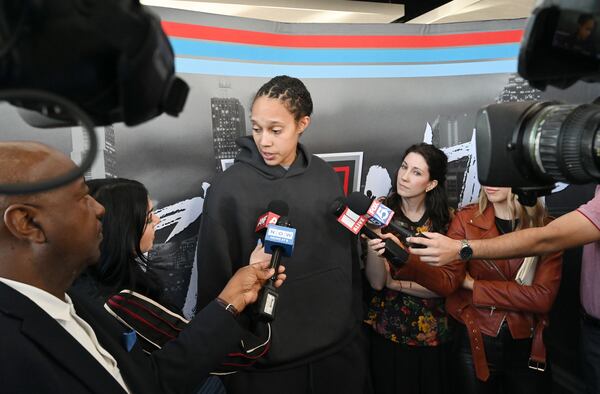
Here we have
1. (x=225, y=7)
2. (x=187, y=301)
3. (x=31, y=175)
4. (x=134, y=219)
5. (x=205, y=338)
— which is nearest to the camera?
(x=31, y=175)

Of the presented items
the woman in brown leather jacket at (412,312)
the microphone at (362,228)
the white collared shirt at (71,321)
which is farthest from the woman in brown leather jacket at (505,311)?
the white collared shirt at (71,321)

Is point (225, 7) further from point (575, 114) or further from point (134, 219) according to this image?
point (575, 114)

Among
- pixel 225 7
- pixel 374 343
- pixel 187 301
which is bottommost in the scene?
pixel 374 343

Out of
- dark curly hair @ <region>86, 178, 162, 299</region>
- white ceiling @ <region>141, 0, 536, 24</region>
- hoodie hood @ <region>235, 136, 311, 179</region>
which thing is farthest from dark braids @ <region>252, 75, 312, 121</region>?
white ceiling @ <region>141, 0, 536, 24</region>

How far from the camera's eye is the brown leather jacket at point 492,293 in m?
1.85

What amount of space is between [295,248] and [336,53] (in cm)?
108

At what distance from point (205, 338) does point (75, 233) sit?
475mm

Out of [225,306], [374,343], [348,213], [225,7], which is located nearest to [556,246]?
[348,213]

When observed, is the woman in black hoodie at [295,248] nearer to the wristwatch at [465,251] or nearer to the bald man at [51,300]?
the wristwatch at [465,251]

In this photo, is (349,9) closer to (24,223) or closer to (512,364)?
(512,364)

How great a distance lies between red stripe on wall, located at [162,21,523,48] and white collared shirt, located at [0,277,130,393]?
133cm

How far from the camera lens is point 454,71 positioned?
2539 millimetres

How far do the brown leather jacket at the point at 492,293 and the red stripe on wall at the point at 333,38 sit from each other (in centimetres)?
104

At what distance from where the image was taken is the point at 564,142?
833 mm
